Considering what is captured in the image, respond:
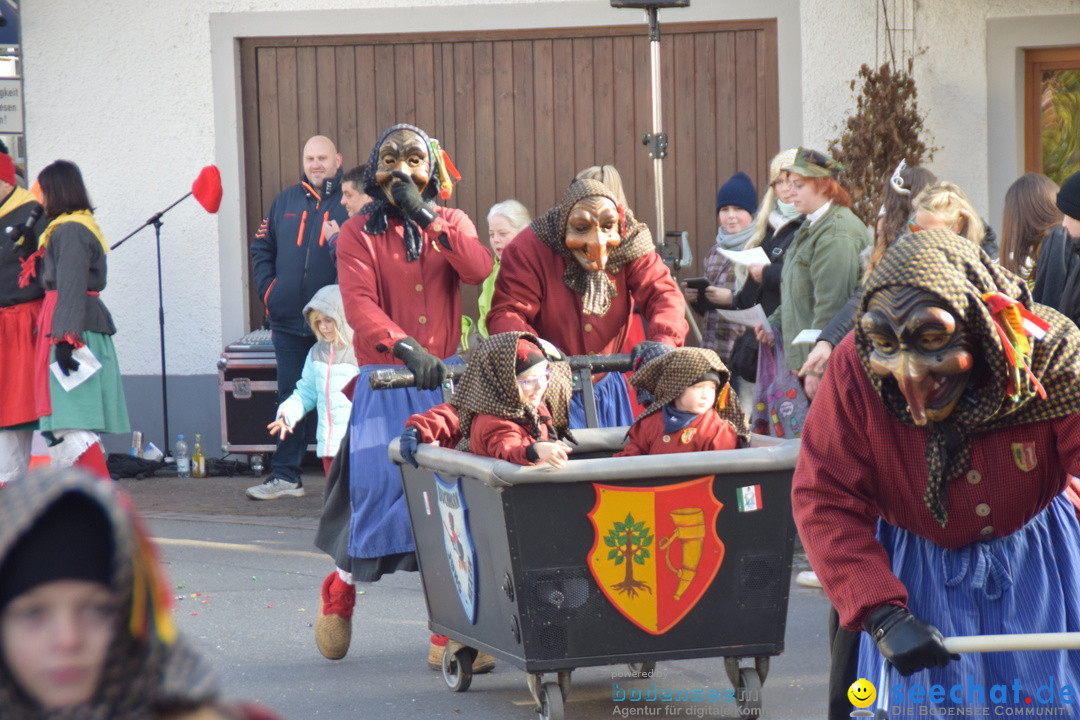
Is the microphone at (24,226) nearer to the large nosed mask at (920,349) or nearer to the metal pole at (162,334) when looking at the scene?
the metal pole at (162,334)

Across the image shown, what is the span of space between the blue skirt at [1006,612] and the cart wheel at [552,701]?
1702mm

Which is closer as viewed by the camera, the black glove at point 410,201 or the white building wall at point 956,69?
the black glove at point 410,201

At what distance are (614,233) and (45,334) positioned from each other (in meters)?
4.39

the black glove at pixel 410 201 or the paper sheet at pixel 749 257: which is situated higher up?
the black glove at pixel 410 201

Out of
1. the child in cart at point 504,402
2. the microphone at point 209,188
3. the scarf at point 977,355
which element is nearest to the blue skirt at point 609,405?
the child in cart at point 504,402

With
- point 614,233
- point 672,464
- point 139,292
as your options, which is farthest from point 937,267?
point 139,292

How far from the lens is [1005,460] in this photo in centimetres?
267

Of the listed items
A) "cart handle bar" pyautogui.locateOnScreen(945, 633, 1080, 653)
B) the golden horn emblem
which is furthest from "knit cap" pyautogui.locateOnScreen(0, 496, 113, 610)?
the golden horn emblem

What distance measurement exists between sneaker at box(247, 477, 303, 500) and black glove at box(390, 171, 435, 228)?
13.6 ft

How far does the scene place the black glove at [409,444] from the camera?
462 centimetres

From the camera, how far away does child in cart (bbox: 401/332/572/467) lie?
14.9ft

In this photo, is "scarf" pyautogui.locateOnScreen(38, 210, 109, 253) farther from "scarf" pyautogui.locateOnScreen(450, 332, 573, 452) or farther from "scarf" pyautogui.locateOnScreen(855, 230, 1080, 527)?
"scarf" pyautogui.locateOnScreen(855, 230, 1080, 527)

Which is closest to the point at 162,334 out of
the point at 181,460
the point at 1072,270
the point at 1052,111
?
the point at 181,460

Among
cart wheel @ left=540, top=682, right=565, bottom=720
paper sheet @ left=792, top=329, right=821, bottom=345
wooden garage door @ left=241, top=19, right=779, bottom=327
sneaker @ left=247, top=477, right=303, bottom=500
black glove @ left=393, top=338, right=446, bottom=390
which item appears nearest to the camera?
cart wheel @ left=540, top=682, right=565, bottom=720
